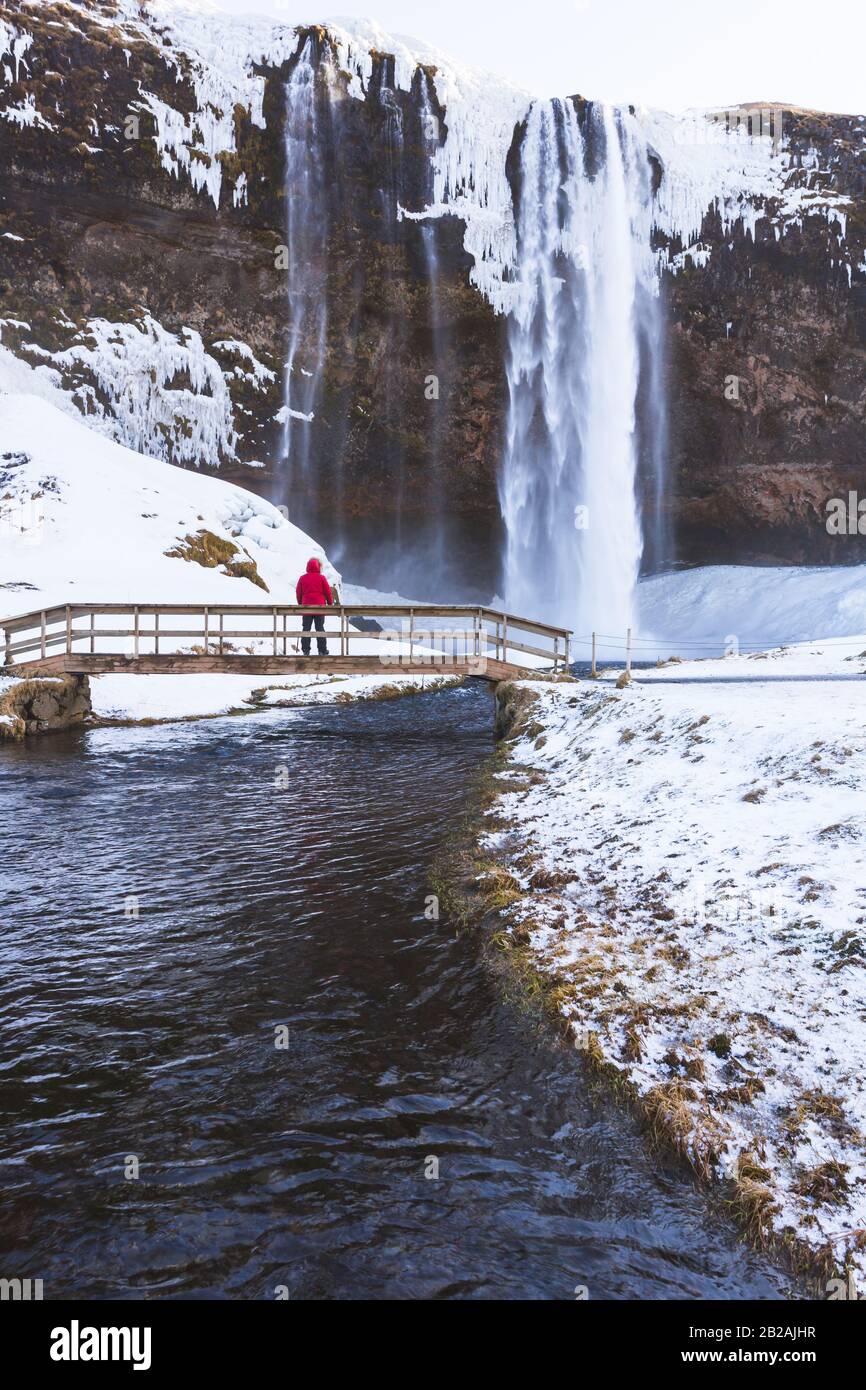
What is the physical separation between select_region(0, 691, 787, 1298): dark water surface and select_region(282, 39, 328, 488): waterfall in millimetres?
41248

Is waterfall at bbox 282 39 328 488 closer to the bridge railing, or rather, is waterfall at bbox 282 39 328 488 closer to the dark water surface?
the bridge railing

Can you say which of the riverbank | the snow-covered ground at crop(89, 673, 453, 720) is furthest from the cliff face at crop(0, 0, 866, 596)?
the riverbank

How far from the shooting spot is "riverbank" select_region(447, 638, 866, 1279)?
3809mm

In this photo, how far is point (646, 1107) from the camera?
14.0 feet

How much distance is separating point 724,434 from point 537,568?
570 inches

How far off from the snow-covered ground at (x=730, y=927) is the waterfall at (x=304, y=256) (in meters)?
40.0

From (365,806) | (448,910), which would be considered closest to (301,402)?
(365,806)

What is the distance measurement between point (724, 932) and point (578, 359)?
45767 millimetres

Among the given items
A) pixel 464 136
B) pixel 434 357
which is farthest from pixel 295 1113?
pixel 464 136

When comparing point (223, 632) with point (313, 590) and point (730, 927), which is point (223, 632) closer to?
point (313, 590)

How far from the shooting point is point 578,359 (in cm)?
4544

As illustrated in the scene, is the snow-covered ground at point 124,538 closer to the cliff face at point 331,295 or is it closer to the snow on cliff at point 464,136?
the cliff face at point 331,295
